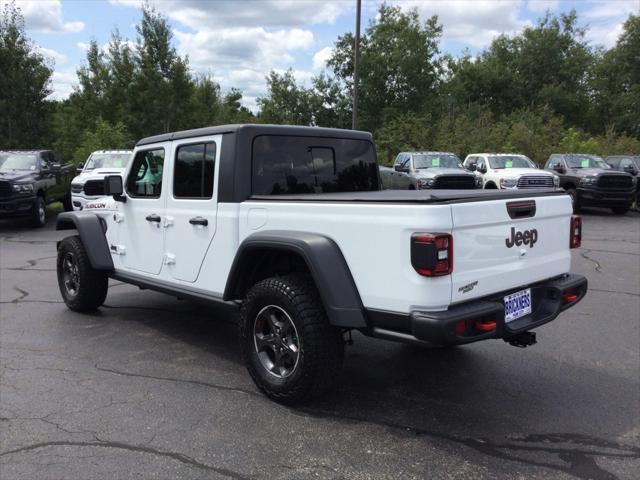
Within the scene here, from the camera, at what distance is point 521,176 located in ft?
53.8

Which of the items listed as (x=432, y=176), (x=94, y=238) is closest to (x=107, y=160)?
(x=432, y=176)

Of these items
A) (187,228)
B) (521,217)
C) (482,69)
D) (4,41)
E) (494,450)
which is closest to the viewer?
(494,450)

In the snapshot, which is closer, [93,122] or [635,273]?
[635,273]

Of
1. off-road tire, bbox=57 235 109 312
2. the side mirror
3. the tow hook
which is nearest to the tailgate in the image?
the tow hook

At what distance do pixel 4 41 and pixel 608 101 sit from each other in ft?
153

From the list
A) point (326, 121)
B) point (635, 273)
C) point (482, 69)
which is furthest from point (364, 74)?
point (635, 273)

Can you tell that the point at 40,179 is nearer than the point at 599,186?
Yes

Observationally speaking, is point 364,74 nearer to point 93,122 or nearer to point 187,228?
point 93,122

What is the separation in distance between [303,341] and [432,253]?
1025 mm

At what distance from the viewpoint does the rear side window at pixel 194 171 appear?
4.38 m

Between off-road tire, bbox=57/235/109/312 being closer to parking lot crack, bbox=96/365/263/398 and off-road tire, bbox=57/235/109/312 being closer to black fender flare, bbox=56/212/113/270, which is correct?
black fender flare, bbox=56/212/113/270

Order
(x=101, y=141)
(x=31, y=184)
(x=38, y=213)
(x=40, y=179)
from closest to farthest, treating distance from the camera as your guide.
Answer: (x=31, y=184) → (x=38, y=213) → (x=40, y=179) → (x=101, y=141)

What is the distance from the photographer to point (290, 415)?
144 inches

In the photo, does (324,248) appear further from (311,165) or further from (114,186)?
(114,186)
